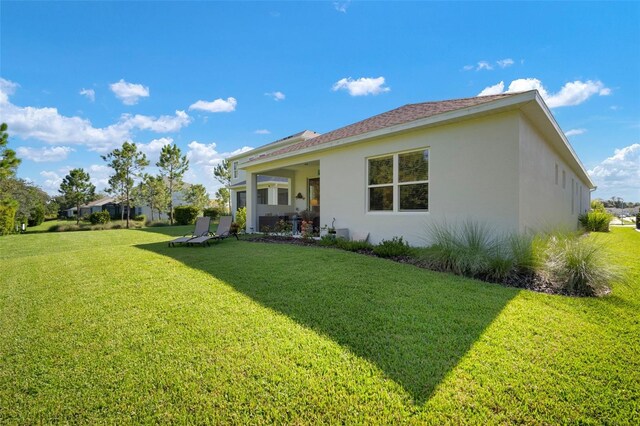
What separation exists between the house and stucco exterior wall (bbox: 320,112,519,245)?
0.9 inches

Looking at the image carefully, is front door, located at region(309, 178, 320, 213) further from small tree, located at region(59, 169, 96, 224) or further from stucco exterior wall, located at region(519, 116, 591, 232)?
small tree, located at region(59, 169, 96, 224)

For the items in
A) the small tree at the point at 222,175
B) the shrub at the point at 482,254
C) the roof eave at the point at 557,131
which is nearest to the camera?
the shrub at the point at 482,254

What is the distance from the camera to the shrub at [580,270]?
15.8ft

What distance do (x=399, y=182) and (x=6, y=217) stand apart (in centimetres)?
2456

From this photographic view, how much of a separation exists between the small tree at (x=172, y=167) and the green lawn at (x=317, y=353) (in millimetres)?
26954

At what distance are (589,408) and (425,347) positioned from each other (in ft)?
4.07

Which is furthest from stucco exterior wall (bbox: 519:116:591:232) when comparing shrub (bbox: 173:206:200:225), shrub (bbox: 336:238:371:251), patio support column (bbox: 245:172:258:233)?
shrub (bbox: 173:206:200:225)

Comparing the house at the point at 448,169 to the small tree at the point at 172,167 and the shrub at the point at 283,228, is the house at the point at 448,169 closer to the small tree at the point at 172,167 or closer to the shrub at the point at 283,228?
the shrub at the point at 283,228

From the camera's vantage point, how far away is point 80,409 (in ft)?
6.98

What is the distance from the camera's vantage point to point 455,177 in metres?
Answer: 7.33

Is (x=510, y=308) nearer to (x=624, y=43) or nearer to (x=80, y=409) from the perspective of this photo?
(x=80, y=409)

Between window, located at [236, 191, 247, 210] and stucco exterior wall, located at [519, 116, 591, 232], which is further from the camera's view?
window, located at [236, 191, 247, 210]

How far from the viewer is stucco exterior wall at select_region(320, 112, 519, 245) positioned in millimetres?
6539

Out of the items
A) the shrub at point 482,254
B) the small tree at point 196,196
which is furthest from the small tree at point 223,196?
the shrub at point 482,254
